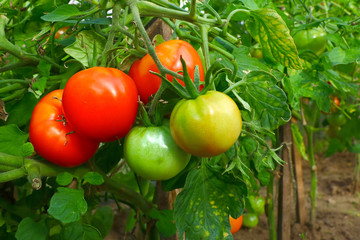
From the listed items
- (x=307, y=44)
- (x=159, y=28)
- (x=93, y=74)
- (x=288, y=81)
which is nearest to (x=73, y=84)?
(x=93, y=74)

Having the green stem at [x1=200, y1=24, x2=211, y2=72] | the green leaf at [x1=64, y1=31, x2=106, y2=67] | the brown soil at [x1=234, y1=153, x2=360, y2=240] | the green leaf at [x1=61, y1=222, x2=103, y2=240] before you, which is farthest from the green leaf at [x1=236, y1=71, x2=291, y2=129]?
the brown soil at [x1=234, y1=153, x2=360, y2=240]

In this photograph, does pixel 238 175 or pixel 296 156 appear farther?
pixel 296 156

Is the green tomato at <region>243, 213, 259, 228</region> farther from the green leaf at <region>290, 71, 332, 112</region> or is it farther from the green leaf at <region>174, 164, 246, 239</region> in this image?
the green leaf at <region>174, 164, 246, 239</region>

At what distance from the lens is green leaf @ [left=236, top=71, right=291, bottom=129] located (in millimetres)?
444

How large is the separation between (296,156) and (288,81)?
0.77 metres

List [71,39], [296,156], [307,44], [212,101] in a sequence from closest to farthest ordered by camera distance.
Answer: [212,101] < [71,39] < [307,44] < [296,156]

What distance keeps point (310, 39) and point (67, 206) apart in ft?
2.11

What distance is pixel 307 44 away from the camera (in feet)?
2.62

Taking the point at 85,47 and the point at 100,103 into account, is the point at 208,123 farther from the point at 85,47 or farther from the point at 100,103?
the point at 85,47

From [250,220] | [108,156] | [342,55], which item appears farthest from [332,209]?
[108,156]

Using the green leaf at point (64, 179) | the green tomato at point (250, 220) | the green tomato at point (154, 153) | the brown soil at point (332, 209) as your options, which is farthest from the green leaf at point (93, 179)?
the green tomato at point (250, 220)

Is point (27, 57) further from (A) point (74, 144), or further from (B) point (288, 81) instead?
(B) point (288, 81)

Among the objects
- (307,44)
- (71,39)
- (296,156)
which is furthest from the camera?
(296,156)

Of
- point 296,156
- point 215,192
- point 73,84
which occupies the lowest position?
point 296,156
